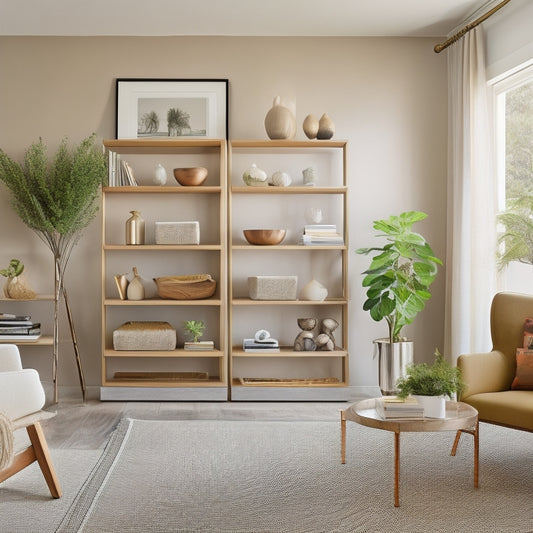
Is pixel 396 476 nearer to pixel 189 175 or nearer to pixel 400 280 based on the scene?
pixel 400 280

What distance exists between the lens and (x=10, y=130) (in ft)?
17.1

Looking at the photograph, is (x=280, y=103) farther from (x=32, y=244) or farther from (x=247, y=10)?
(x=32, y=244)

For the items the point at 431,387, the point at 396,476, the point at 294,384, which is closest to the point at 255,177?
the point at 294,384

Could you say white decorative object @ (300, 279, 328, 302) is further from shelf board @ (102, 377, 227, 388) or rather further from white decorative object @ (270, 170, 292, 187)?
shelf board @ (102, 377, 227, 388)

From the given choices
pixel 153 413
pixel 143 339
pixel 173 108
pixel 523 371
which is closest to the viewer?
pixel 523 371

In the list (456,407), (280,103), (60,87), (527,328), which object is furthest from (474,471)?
(60,87)

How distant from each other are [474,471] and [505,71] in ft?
9.05

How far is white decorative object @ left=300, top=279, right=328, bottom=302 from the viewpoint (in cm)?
500

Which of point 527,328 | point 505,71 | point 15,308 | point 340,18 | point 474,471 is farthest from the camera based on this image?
point 15,308

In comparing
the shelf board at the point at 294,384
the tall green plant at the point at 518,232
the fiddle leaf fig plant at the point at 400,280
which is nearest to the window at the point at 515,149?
the tall green plant at the point at 518,232

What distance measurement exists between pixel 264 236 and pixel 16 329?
187 centimetres

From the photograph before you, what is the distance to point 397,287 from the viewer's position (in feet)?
15.4

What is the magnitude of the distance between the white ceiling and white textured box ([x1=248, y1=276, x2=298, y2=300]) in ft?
6.09

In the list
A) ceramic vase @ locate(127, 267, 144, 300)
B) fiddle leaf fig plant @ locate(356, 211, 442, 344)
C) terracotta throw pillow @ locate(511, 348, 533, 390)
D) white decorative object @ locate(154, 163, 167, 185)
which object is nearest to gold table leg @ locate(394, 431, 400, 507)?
terracotta throw pillow @ locate(511, 348, 533, 390)
